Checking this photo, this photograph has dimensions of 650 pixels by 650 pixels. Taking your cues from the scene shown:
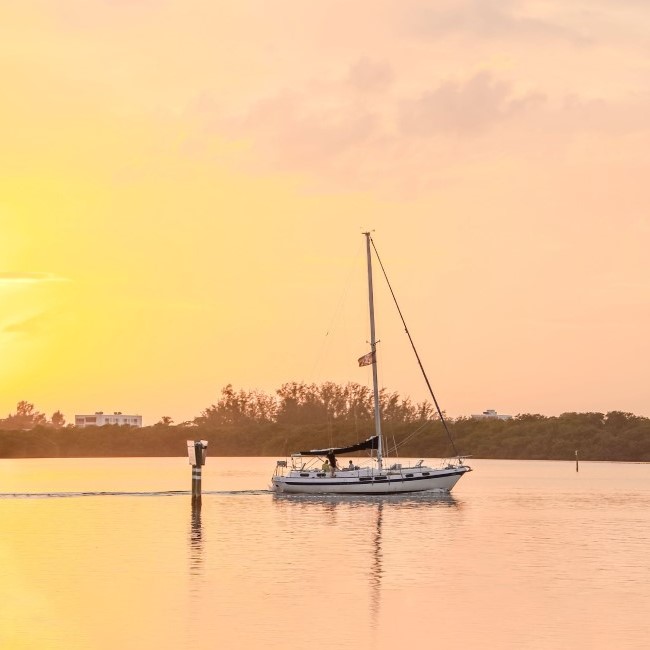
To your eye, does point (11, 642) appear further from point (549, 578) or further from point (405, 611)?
point (549, 578)

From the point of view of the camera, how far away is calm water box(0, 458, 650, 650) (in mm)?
34500

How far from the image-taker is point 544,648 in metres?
32.6

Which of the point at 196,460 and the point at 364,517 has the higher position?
the point at 196,460

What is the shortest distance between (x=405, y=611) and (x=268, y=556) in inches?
722

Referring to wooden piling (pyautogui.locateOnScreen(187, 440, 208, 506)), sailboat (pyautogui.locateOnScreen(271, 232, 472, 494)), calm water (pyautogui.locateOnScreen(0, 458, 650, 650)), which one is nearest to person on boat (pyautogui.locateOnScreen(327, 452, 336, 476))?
sailboat (pyautogui.locateOnScreen(271, 232, 472, 494))

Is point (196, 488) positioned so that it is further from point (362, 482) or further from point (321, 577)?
point (321, 577)

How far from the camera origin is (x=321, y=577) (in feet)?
155

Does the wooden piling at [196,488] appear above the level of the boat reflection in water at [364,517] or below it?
above

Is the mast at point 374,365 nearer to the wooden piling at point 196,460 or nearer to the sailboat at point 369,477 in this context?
the sailboat at point 369,477

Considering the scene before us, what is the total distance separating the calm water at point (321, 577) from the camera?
34.5m

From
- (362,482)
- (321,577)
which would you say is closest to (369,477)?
(362,482)

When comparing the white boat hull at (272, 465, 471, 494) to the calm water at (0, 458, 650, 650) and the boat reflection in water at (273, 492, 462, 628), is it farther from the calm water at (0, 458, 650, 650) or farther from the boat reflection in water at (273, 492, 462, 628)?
the calm water at (0, 458, 650, 650)

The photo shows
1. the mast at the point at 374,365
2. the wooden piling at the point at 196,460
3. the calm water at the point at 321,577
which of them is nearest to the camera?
the calm water at the point at 321,577

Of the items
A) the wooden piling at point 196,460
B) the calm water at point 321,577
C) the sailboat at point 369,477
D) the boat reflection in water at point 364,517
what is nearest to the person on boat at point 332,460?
the sailboat at point 369,477
